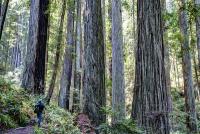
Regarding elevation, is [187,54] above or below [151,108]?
above

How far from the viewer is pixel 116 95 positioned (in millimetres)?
12938

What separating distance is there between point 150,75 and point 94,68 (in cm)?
398

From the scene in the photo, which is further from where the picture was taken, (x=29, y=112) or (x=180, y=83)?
(x=180, y=83)

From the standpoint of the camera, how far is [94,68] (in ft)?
32.9

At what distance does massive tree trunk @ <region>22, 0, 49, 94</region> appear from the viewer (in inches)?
571

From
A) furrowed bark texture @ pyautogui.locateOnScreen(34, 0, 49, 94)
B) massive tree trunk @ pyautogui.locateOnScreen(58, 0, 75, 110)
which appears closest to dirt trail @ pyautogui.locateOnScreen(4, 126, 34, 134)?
furrowed bark texture @ pyautogui.locateOnScreen(34, 0, 49, 94)

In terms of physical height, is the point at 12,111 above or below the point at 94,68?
below

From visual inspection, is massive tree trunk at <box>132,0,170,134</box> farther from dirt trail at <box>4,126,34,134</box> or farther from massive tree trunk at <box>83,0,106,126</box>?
dirt trail at <box>4,126,34,134</box>

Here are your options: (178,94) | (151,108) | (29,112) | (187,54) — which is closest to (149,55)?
(151,108)

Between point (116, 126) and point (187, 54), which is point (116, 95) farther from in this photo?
point (116, 126)

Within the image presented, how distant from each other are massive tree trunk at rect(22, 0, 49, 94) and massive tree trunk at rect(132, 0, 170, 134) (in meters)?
8.82

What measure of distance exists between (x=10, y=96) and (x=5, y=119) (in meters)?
1.82

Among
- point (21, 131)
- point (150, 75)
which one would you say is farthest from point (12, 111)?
point (150, 75)

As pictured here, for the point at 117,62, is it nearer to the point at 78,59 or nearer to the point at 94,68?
the point at 94,68
